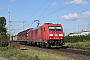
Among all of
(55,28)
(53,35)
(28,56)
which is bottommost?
(28,56)

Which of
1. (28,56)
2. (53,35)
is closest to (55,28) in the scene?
(53,35)

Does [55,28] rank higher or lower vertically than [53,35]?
higher

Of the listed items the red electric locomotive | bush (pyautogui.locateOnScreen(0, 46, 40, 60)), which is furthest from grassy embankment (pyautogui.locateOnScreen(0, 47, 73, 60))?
the red electric locomotive

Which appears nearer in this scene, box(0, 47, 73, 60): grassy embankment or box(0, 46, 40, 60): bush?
box(0, 46, 40, 60): bush

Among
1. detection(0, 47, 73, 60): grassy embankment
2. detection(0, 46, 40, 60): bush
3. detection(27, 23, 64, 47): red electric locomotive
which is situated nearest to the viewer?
detection(0, 46, 40, 60): bush

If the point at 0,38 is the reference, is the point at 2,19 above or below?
above

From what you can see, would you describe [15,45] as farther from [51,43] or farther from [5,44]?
[51,43]

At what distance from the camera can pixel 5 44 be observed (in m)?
31.8

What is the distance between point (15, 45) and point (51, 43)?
5354 mm

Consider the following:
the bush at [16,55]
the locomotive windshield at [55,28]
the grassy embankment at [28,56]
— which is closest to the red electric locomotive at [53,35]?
the locomotive windshield at [55,28]

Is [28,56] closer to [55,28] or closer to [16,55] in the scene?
[16,55]

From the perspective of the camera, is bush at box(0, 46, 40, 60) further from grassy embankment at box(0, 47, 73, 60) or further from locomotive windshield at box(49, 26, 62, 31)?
locomotive windshield at box(49, 26, 62, 31)

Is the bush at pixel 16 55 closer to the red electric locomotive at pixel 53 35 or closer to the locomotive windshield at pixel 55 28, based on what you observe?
the red electric locomotive at pixel 53 35

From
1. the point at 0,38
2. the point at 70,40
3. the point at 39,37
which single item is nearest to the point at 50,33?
the point at 39,37
